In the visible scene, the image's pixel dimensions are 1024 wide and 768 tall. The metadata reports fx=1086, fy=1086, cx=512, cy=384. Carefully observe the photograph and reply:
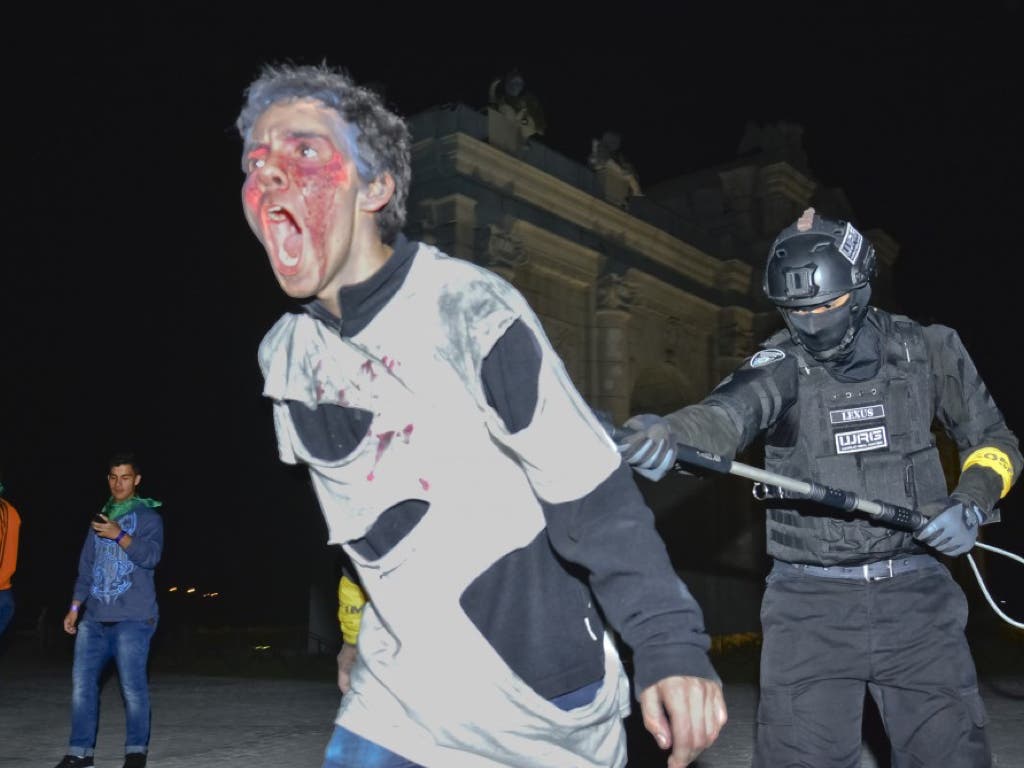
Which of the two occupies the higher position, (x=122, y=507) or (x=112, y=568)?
(x=122, y=507)

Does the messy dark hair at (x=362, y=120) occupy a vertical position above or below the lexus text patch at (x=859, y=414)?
above

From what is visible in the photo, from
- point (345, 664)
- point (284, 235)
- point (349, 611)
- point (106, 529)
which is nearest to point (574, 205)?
point (106, 529)

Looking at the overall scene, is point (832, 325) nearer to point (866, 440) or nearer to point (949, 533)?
point (866, 440)

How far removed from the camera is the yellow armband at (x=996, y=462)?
12.0ft

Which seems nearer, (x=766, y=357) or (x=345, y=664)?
(x=345, y=664)

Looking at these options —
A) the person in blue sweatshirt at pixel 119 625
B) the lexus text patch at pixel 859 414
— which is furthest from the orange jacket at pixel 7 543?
the lexus text patch at pixel 859 414

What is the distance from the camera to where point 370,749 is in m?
1.96

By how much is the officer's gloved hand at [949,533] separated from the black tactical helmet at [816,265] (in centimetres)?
78

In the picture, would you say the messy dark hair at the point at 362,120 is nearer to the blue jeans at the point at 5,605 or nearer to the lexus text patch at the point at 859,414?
the lexus text patch at the point at 859,414

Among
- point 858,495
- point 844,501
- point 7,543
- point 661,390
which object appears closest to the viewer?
point 844,501

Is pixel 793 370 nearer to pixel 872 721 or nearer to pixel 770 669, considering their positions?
pixel 770 669

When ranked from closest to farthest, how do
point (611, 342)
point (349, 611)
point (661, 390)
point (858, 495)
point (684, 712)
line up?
point (684, 712), point (349, 611), point (858, 495), point (611, 342), point (661, 390)

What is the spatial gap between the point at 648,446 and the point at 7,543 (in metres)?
5.25

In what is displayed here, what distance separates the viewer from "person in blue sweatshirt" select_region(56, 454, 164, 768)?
5.76 meters
